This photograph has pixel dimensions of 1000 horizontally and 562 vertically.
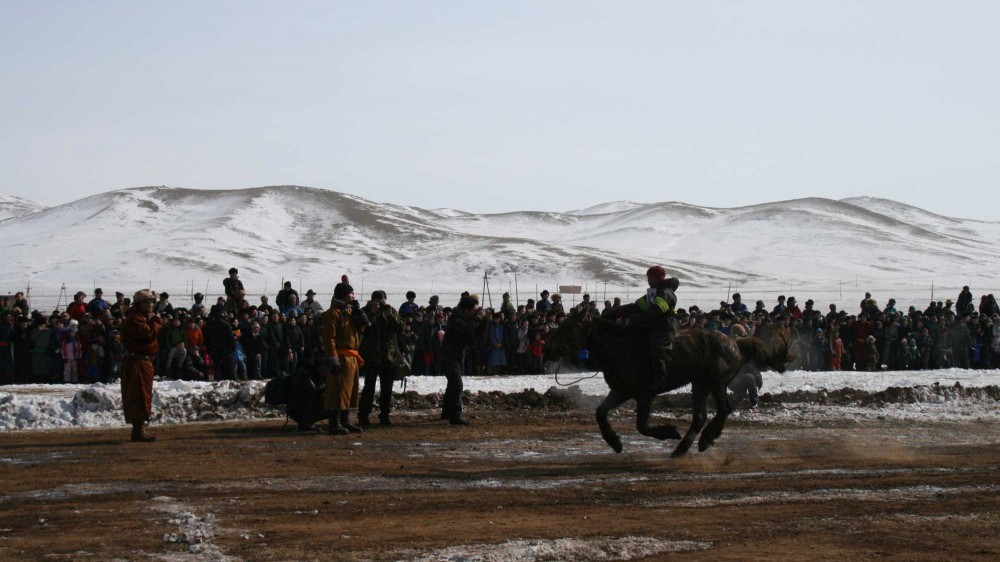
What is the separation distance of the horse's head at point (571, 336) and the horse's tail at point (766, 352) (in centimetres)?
231

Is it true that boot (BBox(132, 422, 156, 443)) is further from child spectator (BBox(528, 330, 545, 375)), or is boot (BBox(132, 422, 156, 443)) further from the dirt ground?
child spectator (BBox(528, 330, 545, 375))

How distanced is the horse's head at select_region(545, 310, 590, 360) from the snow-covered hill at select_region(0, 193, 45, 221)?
158m

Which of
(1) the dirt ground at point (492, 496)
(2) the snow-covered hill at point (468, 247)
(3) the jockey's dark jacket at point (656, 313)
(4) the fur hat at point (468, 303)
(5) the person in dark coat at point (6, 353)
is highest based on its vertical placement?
(2) the snow-covered hill at point (468, 247)

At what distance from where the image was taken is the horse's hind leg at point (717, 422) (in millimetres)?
13305

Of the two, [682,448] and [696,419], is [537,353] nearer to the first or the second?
[696,419]

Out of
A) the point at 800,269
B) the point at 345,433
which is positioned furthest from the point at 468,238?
the point at 345,433

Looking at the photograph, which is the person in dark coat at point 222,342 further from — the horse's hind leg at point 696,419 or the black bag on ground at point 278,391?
the horse's hind leg at point 696,419

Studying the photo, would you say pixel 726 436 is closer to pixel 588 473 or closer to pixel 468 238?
pixel 588 473

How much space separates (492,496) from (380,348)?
6210mm

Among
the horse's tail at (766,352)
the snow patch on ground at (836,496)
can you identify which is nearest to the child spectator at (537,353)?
the horse's tail at (766,352)

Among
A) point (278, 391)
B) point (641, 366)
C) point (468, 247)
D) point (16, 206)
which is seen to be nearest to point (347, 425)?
point (278, 391)

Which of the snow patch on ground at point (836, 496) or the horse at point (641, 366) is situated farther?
the horse at point (641, 366)

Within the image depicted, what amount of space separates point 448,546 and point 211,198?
13560 cm

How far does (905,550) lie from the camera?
8.27 meters
